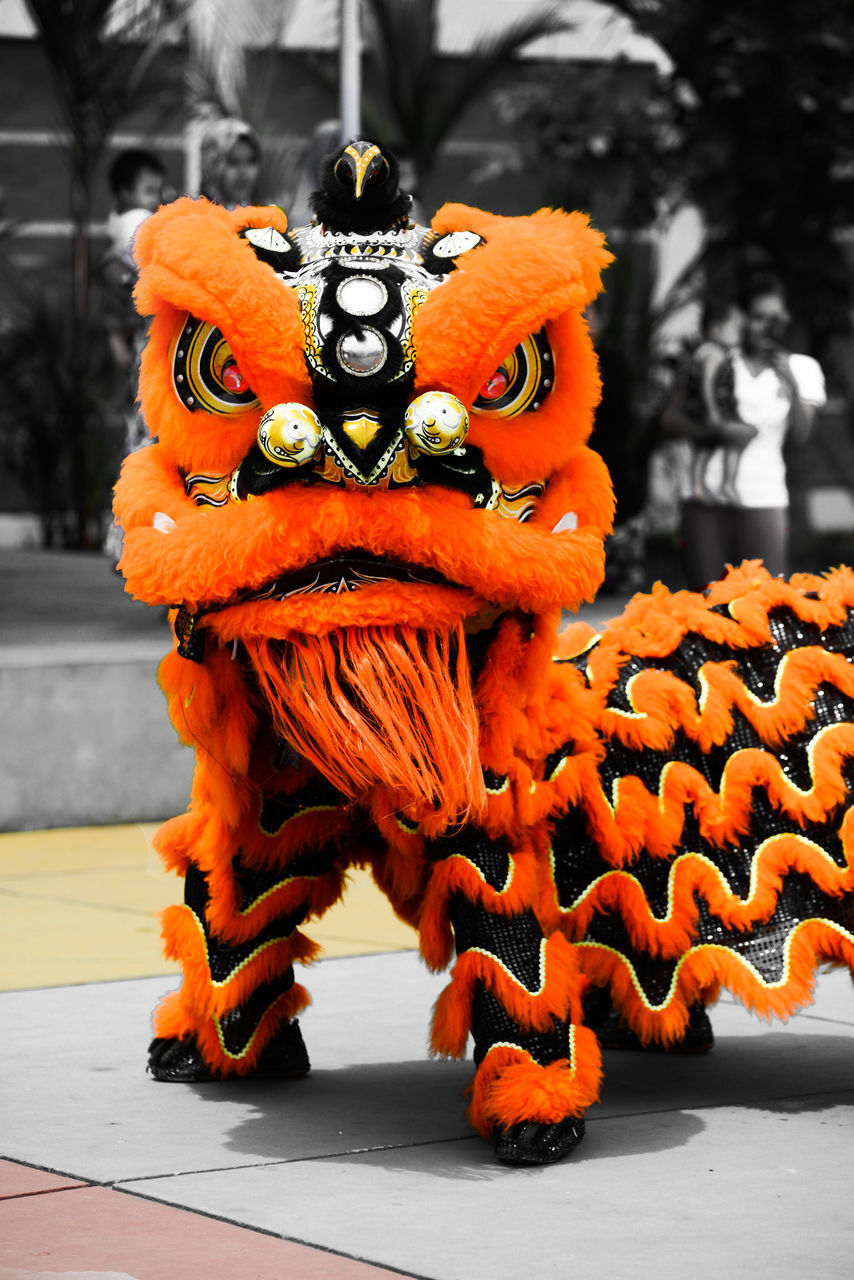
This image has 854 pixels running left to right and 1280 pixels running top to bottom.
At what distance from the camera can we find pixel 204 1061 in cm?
399

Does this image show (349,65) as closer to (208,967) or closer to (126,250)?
(126,250)

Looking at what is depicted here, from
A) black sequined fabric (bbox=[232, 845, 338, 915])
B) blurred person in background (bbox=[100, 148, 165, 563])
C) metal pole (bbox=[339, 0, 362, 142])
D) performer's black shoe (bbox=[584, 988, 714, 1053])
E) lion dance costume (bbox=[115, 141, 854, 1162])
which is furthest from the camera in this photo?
metal pole (bbox=[339, 0, 362, 142])

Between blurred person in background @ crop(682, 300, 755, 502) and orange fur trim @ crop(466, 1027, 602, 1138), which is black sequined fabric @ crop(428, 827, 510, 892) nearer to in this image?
orange fur trim @ crop(466, 1027, 602, 1138)

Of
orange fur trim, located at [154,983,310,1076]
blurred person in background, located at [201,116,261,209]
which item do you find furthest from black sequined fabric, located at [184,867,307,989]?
blurred person in background, located at [201,116,261,209]

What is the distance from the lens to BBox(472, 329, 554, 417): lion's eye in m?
3.47

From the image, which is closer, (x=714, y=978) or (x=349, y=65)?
(x=714, y=978)

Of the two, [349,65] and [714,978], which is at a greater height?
[349,65]

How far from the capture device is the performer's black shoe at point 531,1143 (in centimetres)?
343

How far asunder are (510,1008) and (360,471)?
3.21ft

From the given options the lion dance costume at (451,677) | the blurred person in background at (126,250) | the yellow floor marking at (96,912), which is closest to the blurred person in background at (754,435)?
the yellow floor marking at (96,912)

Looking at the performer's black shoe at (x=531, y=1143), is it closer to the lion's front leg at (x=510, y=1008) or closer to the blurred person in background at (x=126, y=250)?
the lion's front leg at (x=510, y=1008)

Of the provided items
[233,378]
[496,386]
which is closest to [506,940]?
[496,386]

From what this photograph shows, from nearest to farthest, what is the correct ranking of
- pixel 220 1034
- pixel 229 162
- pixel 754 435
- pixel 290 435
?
1. pixel 290 435
2. pixel 220 1034
3. pixel 229 162
4. pixel 754 435

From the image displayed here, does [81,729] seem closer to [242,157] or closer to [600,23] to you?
[242,157]
